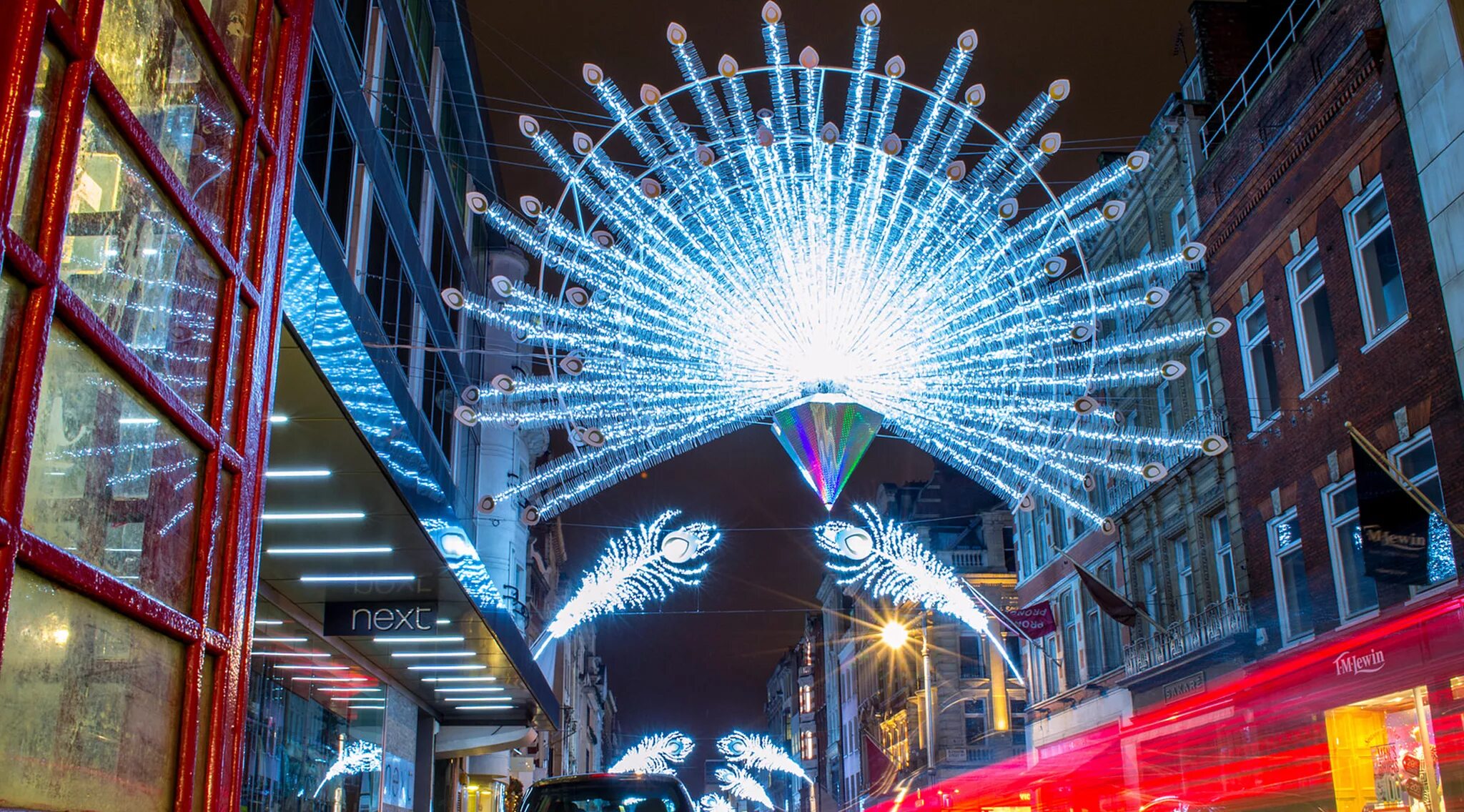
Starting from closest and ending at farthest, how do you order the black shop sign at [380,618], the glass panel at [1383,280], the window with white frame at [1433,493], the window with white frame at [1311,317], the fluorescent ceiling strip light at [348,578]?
1. the fluorescent ceiling strip light at [348,578]
2. the black shop sign at [380,618]
3. the window with white frame at [1433,493]
4. the glass panel at [1383,280]
5. the window with white frame at [1311,317]

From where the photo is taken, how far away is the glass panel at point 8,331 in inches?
90.4

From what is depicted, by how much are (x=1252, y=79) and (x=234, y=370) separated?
2744 centimetres

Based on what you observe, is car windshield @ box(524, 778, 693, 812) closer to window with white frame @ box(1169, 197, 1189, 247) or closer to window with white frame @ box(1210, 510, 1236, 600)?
window with white frame @ box(1210, 510, 1236, 600)

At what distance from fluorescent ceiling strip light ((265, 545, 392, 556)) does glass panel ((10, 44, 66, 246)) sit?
12.2m

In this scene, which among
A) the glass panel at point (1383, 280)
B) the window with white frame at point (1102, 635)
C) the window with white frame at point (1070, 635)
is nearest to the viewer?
the glass panel at point (1383, 280)

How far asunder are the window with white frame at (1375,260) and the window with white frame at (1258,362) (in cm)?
358

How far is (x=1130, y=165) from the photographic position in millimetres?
14461

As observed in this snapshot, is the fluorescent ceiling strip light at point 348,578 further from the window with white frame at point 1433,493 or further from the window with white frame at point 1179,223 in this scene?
the window with white frame at point 1179,223

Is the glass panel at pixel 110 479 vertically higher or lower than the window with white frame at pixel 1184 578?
lower

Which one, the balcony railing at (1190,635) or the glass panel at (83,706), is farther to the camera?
the balcony railing at (1190,635)

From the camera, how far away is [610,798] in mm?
11312

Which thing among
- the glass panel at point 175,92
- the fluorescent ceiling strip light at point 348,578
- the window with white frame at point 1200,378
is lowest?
the glass panel at point 175,92

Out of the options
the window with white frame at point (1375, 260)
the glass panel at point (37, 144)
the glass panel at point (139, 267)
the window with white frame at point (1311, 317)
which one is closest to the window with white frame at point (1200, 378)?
the window with white frame at point (1311, 317)

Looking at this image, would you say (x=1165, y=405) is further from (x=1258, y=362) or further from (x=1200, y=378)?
(x=1258, y=362)
